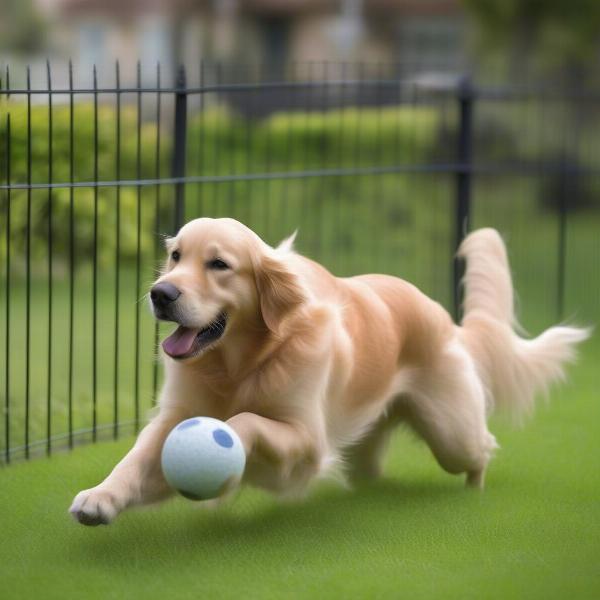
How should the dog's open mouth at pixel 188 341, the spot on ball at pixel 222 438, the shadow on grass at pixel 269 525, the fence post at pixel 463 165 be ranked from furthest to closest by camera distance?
the fence post at pixel 463 165, the shadow on grass at pixel 269 525, the dog's open mouth at pixel 188 341, the spot on ball at pixel 222 438

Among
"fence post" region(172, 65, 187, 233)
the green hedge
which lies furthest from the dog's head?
"fence post" region(172, 65, 187, 233)

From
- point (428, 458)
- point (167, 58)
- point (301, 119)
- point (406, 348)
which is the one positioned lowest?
point (428, 458)

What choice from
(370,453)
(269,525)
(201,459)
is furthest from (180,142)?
(201,459)

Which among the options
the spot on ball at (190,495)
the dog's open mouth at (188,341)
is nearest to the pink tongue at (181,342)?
the dog's open mouth at (188,341)

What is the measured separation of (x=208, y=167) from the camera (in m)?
15.5

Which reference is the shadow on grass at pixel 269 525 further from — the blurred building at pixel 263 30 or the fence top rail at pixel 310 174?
the blurred building at pixel 263 30

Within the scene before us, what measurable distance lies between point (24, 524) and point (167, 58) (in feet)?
134

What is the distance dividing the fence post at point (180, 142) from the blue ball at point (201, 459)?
2.37 m

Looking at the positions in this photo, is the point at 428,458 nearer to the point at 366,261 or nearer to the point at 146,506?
the point at 146,506

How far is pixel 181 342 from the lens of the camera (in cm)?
445

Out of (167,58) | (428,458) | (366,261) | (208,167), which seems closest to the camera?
(428,458)

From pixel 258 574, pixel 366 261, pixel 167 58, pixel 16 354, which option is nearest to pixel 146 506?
pixel 258 574

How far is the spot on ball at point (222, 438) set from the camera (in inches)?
169

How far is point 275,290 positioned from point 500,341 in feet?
5.30
